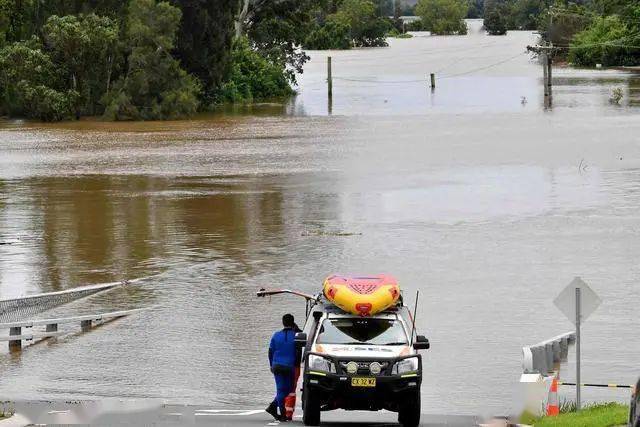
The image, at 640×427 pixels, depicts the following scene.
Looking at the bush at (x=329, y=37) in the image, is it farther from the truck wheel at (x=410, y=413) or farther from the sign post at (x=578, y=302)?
the truck wheel at (x=410, y=413)

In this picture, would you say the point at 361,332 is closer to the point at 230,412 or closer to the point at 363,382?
the point at 363,382

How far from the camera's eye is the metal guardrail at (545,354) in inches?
769

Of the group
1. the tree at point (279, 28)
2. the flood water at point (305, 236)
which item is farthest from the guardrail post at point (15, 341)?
the tree at point (279, 28)

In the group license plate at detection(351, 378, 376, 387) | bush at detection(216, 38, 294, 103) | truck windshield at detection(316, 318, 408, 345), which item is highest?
truck windshield at detection(316, 318, 408, 345)

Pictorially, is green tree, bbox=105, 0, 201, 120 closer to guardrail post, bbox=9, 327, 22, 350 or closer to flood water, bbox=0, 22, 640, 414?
flood water, bbox=0, 22, 640, 414

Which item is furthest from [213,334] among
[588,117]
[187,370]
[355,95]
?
[355,95]

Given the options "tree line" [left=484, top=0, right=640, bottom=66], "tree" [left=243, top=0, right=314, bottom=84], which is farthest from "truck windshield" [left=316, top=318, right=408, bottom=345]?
"tree line" [left=484, top=0, right=640, bottom=66]

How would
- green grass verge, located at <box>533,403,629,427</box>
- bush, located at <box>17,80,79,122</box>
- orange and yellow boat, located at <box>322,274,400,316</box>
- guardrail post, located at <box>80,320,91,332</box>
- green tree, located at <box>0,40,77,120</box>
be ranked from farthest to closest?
bush, located at <box>17,80,79,122</box> < green tree, located at <box>0,40,77,120</box> < guardrail post, located at <box>80,320,91,332</box> < orange and yellow boat, located at <box>322,274,400,316</box> < green grass verge, located at <box>533,403,629,427</box>

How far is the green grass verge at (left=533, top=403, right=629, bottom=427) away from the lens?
15.5 metres

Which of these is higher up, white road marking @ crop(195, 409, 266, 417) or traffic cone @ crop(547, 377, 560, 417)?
traffic cone @ crop(547, 377, 560, 417)

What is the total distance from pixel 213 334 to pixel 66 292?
4.19 m

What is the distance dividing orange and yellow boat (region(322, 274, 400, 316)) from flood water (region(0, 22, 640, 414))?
9.12 feet

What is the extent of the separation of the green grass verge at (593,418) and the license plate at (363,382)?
6.25ft

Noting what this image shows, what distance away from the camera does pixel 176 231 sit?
39344 mm
